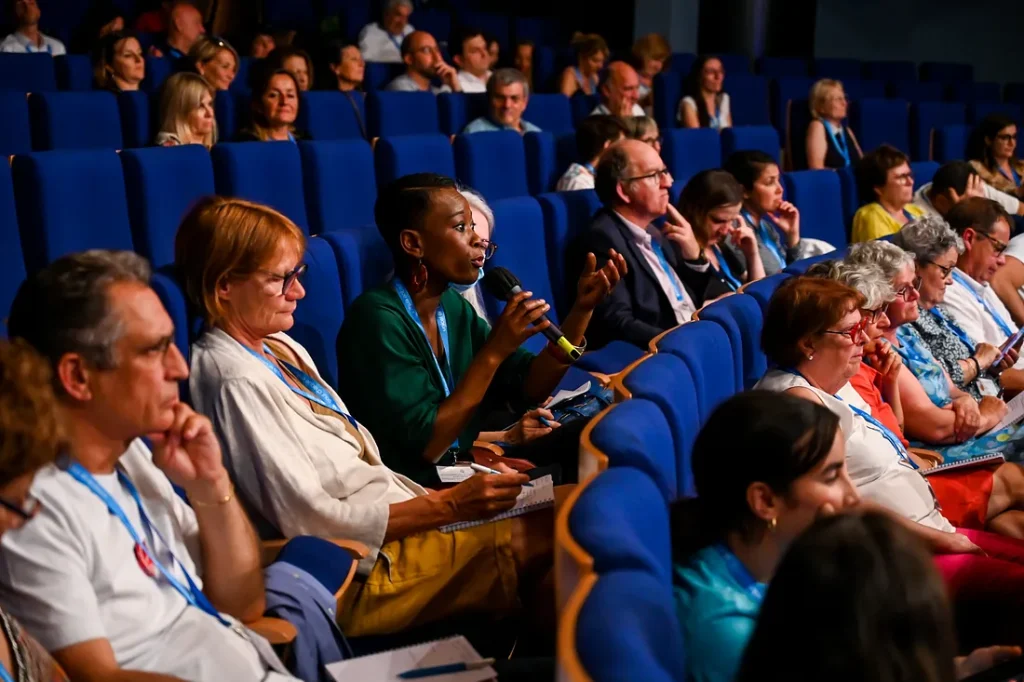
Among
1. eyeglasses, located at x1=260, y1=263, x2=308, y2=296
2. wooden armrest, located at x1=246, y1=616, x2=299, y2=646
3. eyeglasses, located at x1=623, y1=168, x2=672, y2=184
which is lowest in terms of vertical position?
wooden armrest, located at x1=246, y1=616, x2=299, y2=646

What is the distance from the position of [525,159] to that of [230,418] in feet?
7.68

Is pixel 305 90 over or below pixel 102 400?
over

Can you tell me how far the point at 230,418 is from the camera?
4.66 feet

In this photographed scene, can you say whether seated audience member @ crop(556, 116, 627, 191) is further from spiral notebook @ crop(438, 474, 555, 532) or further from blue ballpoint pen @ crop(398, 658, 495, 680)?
blue ballpoint pen @ crop(398, 658, 495, 680)

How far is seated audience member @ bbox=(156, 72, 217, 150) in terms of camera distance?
314 centimetres

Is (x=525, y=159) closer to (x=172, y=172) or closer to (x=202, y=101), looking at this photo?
(x=202, y=101)

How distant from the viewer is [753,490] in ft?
3.63

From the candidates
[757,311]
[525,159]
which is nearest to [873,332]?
[757,311]

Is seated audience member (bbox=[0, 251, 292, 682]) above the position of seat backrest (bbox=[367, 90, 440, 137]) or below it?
below

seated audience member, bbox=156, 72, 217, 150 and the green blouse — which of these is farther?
seated audience member, bbox=156, 72, 217, 150

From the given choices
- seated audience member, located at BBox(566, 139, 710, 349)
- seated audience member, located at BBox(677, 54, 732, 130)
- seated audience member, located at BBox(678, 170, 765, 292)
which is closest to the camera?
seated audience member, located at BBox(566, 139, 710, 349)

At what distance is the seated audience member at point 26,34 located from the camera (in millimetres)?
4160

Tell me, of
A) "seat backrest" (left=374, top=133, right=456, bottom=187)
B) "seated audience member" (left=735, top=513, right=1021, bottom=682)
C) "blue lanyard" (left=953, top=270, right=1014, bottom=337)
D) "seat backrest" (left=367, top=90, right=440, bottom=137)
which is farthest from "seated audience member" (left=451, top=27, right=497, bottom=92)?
"seated audience member" (left=735, top=513, right=1021, bottom=682)

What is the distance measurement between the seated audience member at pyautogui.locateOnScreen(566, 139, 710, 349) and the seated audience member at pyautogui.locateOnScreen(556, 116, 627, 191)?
580mm
